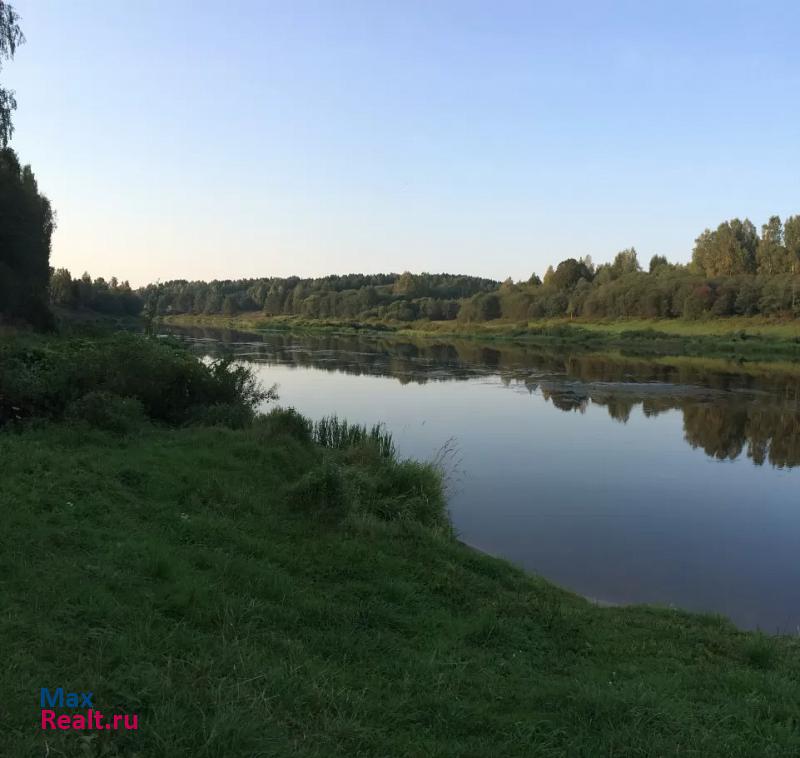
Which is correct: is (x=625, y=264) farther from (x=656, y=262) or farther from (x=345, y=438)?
(x=345, y=438)

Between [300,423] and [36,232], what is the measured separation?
34.9m

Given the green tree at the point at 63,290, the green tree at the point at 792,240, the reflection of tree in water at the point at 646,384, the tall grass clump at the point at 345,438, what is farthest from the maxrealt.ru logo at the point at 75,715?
the green tree at the point at 792,240

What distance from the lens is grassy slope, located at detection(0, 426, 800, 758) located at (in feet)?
13.6

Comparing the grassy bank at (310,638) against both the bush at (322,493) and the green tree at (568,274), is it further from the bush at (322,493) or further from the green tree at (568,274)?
the green tree at (568,274)

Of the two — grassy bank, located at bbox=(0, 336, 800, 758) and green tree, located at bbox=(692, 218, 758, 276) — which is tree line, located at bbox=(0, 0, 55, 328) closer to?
grassy bank, located at bbox=(0, 336, 800, 758)

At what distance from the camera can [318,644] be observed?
5684mm

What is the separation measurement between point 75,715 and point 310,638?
2.29 m

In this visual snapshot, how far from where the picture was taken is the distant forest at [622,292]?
75250mm

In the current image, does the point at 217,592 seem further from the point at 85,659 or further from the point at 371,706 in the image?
the point at 371,706

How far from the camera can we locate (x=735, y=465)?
62.9 feet

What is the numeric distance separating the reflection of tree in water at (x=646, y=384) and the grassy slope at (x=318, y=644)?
49.7ft

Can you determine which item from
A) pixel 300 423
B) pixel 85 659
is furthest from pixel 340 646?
pixel 300 423

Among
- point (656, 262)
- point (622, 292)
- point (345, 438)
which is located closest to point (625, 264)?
point (656, 262)

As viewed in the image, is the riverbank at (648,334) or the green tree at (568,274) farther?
the green tree at (568,274)
